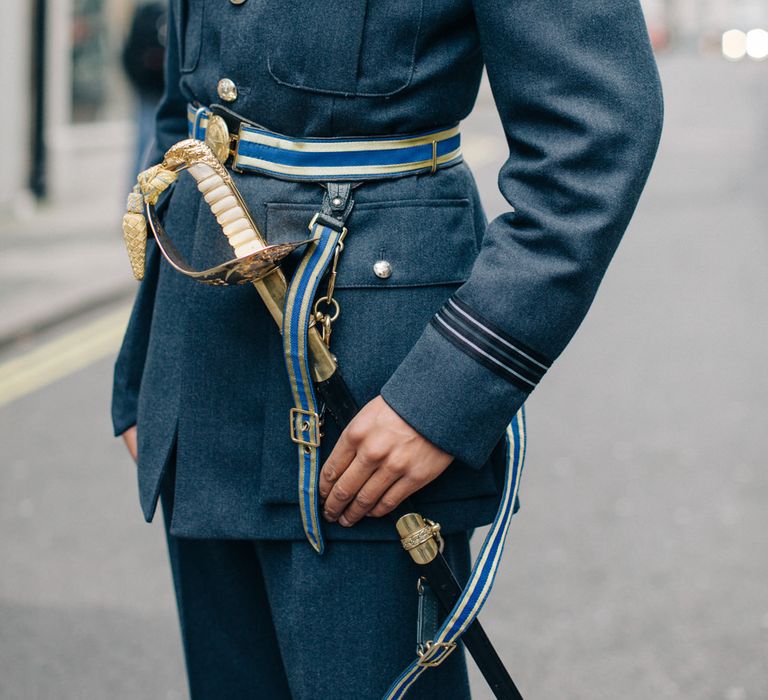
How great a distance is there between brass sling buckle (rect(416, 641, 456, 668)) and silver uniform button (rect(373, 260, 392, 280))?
0.43m

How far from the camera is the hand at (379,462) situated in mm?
1229

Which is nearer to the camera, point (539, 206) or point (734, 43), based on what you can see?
point (539, 206)

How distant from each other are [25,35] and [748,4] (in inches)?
1798

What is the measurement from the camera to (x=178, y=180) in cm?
150

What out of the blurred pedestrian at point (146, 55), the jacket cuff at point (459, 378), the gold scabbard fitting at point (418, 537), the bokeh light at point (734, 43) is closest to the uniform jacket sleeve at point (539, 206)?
the jacket cuff at point (459, 378)

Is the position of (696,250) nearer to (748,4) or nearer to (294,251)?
(294,251)

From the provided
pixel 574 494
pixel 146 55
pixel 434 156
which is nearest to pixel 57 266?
pixel 146 55

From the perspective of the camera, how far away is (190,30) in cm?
144

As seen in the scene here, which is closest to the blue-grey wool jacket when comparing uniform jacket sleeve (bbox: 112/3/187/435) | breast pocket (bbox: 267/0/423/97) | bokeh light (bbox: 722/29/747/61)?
breast pocket (bbox: 267/0/423/97)

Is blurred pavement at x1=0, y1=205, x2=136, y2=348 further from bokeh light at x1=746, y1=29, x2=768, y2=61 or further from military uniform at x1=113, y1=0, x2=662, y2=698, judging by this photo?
bokeh light at x1=746, y1=29, x2=768, y2=61

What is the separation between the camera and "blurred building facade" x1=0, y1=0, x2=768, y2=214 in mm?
8742

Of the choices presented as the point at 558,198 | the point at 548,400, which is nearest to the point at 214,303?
the point at 558,198

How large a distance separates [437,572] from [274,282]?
1.27ft

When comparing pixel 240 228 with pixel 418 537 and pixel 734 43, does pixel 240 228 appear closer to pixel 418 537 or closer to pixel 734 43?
pixel 418 537
